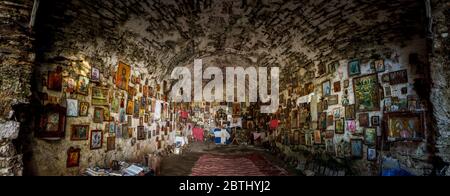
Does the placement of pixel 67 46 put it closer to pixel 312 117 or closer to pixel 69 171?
pixel 69 171

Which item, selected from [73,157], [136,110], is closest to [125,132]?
[136,110]

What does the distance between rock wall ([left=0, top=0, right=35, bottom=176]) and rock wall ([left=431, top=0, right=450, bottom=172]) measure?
4845 mm

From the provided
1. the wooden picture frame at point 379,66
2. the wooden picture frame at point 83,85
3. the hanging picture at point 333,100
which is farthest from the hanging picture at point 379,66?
the wooden picture frame at point 83,85

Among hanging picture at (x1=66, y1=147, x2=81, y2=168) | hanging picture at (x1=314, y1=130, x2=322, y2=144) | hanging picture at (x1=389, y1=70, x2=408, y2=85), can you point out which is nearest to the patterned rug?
hanging picture at (x1=314, y1=130, x2=322, y2=144)

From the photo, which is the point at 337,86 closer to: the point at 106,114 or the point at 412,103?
the point at 412,103

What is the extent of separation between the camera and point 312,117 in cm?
592

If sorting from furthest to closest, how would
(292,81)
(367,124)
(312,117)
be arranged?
(292,81)
(312,117)
(367,124)

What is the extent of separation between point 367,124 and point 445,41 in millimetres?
1774

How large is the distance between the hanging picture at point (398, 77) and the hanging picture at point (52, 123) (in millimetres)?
5129

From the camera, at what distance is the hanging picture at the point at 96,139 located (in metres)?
4.11

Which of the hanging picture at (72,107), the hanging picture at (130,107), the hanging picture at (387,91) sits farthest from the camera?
the hanging picture at (130,107)

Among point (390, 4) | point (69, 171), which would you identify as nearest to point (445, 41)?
point (390, 4)

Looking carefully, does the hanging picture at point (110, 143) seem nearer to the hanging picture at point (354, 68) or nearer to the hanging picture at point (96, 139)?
the hanging picture at point (96, 139)

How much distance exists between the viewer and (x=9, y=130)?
2.62 metres
